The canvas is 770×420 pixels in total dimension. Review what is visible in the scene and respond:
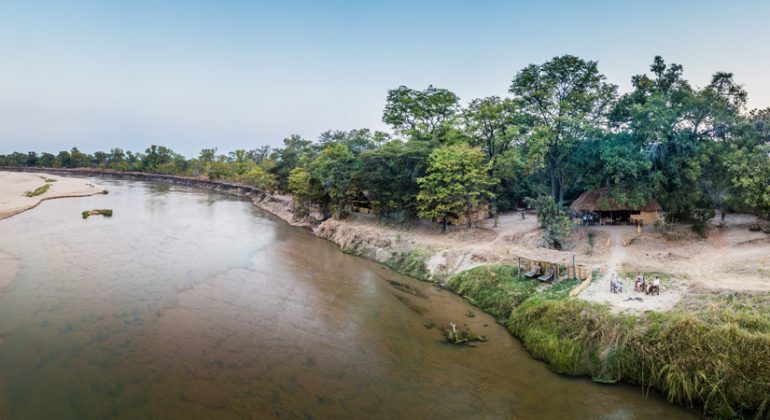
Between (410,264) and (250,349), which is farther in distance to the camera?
(410,264)

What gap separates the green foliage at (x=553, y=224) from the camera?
83.1ft

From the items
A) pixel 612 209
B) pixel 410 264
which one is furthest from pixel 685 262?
pixel 410 264

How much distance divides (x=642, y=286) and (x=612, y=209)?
49.7 ft

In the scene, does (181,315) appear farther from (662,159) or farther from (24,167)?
(24,167)

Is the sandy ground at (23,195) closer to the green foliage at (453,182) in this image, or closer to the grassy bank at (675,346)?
the green foliage at (453,182)

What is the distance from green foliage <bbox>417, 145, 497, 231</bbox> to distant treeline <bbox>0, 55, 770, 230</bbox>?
0.11 meters

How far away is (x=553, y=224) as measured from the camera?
2542cm

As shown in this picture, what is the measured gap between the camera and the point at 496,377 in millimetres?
13391

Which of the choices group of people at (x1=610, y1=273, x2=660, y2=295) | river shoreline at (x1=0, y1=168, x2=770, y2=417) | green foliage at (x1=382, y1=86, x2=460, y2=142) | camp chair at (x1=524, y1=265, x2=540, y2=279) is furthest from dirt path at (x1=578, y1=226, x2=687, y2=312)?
green foliage at (x1=382, y1=86, x2=460, y2=142)

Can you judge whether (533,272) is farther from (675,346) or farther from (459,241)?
(459,241)

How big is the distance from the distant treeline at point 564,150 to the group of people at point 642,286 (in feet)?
31.9

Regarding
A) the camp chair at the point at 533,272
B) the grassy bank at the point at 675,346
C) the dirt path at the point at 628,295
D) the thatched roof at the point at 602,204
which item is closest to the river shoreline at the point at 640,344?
the grassy bank at the point at 675,346

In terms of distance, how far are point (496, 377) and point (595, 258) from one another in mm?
13149

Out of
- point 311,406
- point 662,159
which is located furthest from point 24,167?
point 662,159
